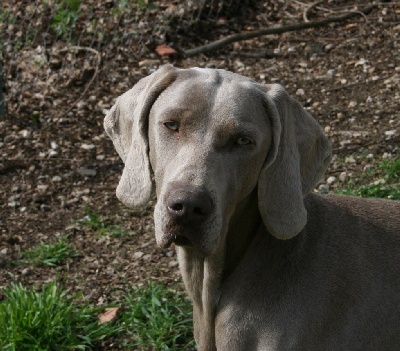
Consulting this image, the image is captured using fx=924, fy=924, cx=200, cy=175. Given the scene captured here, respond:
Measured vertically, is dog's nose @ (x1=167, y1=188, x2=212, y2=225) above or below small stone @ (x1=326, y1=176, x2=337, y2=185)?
above

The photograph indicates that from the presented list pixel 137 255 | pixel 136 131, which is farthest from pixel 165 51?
pixel 136 131

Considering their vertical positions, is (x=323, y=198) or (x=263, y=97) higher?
(x=263, y=97)

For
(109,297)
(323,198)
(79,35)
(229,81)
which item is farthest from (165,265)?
(79,35)

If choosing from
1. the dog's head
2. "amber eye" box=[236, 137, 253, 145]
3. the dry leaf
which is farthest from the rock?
"amber eye" box=[236, 137, 253, 145]

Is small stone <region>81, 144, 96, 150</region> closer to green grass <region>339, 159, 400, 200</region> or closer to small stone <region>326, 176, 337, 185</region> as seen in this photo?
small stone <region>326, 176, 337, 185</region>

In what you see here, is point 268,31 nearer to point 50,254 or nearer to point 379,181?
point 379,181

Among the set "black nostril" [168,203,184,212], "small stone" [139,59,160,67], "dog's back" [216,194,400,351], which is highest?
"black nostril" [168,203,184,212]

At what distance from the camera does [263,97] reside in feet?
11.5

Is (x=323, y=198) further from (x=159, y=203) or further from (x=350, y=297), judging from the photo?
(x=159, y=203)

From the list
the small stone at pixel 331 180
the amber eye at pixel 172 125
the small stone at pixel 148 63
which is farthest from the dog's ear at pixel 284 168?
the small stone at pixel 148 63

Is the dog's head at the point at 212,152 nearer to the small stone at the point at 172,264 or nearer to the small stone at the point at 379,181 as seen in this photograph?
the small stone at the point at 172,264

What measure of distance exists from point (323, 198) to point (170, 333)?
1143mm

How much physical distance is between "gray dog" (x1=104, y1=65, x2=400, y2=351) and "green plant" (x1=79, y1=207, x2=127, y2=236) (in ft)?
5.17

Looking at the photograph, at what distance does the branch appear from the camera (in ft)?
23.8
